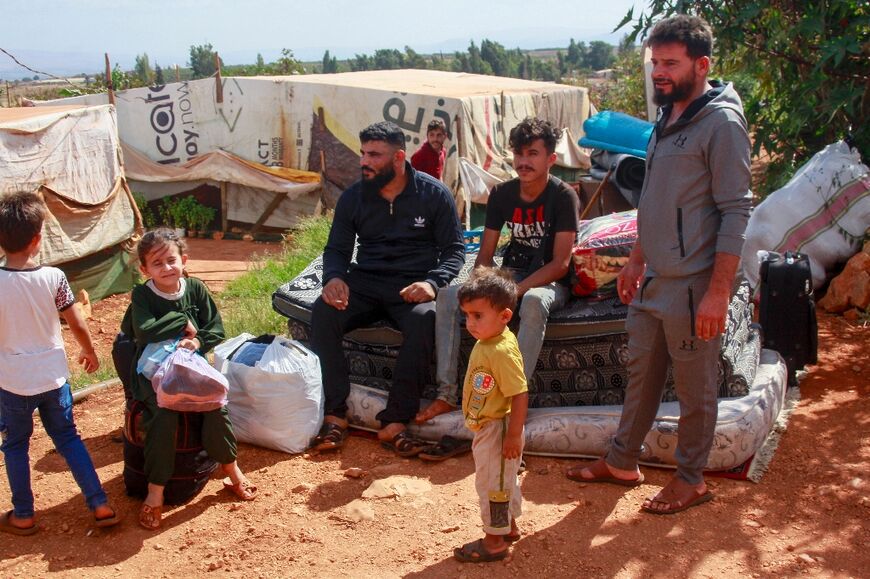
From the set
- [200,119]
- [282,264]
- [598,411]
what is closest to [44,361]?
[598,411]

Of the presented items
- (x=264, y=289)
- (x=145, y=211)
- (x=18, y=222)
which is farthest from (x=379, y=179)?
(x=145, y=211)

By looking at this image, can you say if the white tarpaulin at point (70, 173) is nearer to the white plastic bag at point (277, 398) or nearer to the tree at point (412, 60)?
the white plastic bag at point (277, 398)

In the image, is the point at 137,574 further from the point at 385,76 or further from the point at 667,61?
the point at 385,76

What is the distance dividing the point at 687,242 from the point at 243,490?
2343 millimetres

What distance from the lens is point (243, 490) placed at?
4219 millimetres

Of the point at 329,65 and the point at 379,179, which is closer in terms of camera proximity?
the point at 379,179

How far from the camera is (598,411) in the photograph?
14.8 ft

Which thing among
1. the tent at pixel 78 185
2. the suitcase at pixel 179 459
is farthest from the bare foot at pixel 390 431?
the tent at pixel 78 185

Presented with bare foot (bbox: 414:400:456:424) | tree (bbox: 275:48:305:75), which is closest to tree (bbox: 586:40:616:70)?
tree (bbox: 275:48:305:75)

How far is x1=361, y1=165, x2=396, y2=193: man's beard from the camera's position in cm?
504

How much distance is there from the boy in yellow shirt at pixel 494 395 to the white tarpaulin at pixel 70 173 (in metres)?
7.60

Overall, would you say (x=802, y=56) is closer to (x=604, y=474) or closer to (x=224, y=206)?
(x=604, y=474)

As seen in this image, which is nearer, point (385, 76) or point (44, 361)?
point (44, 361)

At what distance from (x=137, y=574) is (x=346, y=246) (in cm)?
222
